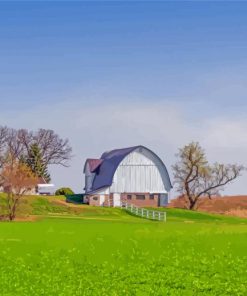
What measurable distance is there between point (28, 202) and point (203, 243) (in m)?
53.4

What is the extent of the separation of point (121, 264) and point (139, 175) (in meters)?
78.9

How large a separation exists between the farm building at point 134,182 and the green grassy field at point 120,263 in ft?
176

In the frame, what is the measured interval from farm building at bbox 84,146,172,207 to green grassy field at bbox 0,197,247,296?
2107 inches

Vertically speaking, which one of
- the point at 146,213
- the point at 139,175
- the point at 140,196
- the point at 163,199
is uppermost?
the point at 139,175

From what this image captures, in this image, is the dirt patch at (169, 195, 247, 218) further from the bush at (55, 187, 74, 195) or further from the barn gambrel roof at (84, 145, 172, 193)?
the bush at (55, 187, 74, 195)

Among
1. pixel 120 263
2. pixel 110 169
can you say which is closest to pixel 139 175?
pixel 110 169

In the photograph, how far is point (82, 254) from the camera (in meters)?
35.8

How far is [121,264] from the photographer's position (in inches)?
1226

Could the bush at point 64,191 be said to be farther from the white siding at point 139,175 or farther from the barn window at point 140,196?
the barn window at point 140,196

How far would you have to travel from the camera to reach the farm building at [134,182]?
108 meters

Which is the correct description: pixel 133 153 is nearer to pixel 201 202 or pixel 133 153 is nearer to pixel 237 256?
pixel 201 202

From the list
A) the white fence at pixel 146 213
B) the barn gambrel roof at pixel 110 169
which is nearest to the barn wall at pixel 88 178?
the barn gambrel roof at pixel 110 169

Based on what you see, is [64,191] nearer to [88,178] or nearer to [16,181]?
Answer: [88,178]

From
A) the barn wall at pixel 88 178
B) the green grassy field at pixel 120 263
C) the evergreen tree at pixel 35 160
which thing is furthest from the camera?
the evergreen tree at pixel 35 160
